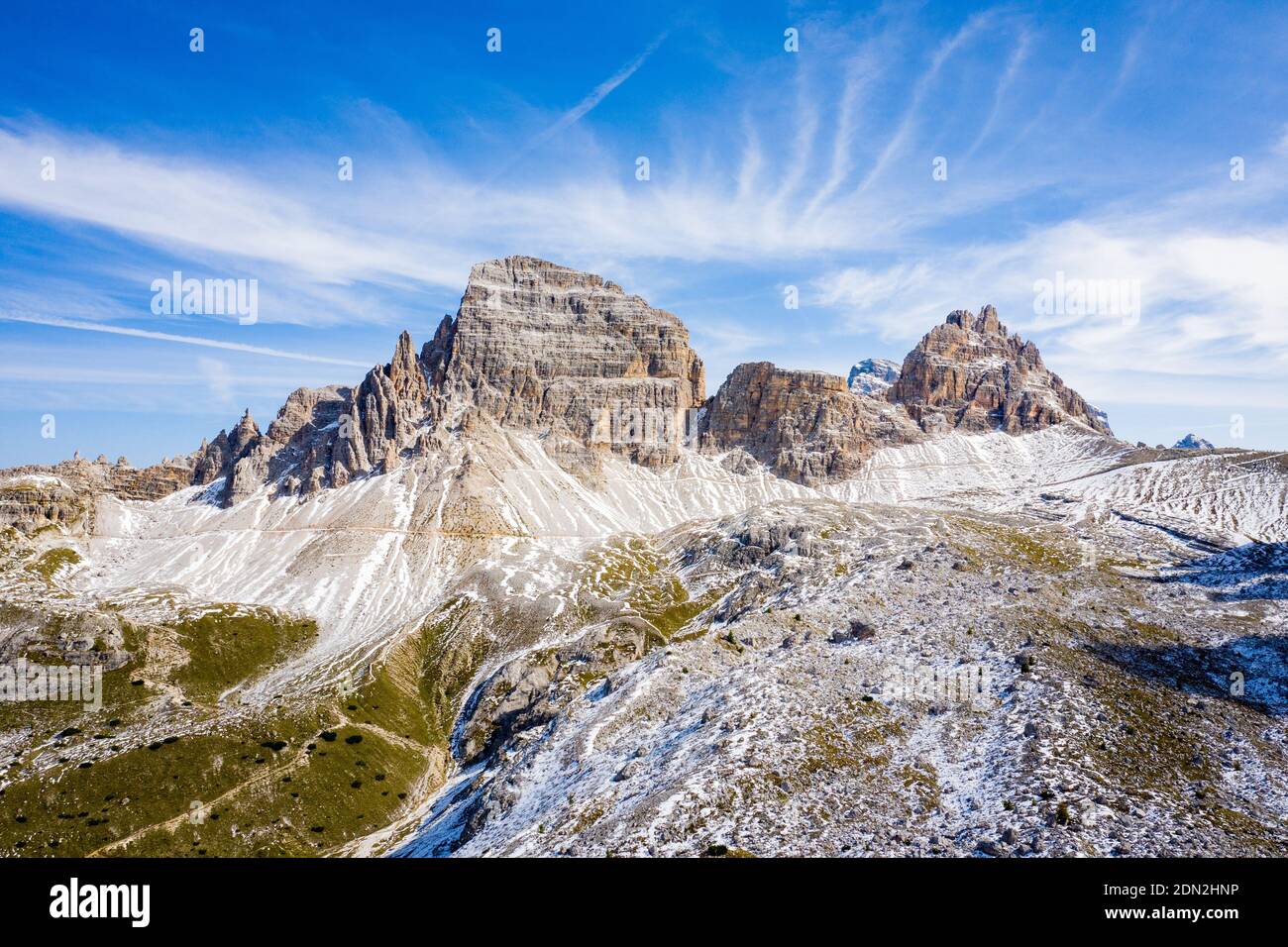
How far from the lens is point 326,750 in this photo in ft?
370

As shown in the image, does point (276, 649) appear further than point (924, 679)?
Yes

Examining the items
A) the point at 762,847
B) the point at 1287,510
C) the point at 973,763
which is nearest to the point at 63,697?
the point at 762,847

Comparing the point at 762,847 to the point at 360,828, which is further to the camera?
the point at 360,828

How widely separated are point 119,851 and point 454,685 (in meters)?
67.2

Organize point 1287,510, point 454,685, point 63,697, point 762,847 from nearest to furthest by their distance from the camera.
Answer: point 762,847, point 63,697, point 454,685, point 1287,510

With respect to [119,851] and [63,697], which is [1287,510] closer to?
[119,851]

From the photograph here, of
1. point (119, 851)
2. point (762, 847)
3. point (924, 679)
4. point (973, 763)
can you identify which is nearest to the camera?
point (762, 847)

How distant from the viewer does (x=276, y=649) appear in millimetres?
160000

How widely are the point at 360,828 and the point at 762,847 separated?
81.5m
